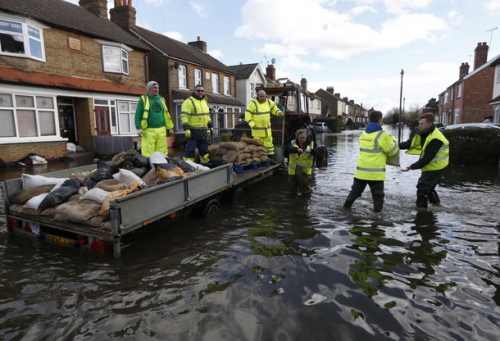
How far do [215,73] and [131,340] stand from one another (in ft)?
87.4

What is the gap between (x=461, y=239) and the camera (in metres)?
4.71

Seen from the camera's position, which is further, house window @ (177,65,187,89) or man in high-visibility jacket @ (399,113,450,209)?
house window @ (177,65,187,89)

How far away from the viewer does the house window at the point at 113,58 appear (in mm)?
17453

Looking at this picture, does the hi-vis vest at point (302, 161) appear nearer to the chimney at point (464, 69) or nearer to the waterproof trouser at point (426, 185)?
the waterproof trouser at point (426, 185)

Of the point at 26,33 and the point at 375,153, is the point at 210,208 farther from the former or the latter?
the point at 26,33

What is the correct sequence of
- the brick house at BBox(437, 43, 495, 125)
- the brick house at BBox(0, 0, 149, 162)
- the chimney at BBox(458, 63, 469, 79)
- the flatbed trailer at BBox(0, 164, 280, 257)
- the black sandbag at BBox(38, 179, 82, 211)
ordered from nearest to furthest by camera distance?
the flatbed trailer at BBox(0, 164, 280, 257), the black sandbag at BBox(38, 179, 82, 211), the brick house at BBox(0, 0, 149, 162), the brick house at BBox(437, 43, 495, 125), the chimney at BBox(458, 63, 469, 79)

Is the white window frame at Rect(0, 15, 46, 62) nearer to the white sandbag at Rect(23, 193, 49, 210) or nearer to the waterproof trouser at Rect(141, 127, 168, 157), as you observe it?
the waterproof trouser at Rect(141, 127, 168, 157)

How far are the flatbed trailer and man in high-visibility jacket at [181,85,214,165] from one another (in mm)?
1861

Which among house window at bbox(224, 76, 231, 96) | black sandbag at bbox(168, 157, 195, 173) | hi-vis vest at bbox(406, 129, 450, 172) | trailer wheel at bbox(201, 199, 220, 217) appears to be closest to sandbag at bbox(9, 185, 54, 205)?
black sandbag at bbox(168, 157, 195, 173)

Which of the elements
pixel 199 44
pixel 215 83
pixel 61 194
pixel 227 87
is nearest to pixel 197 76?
pixel 215 83

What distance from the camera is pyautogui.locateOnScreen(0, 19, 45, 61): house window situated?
42.1 feet

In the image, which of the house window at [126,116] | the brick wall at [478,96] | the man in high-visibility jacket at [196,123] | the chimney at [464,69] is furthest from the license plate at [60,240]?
the chimney at [464,69]

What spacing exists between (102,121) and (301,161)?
13.3 meters

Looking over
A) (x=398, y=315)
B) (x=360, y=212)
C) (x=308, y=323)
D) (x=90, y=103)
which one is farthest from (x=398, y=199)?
(x=90, y=103)
